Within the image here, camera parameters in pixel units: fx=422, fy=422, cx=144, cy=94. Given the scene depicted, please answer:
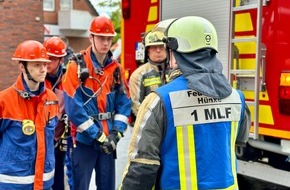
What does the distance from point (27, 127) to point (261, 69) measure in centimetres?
195

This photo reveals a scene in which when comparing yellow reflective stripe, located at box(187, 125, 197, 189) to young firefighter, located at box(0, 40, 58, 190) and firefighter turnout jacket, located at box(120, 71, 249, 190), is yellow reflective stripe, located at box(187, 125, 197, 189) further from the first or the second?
young firefighter, located at box(0, 40, 58, 190)

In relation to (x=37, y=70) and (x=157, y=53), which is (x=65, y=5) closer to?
(x=157, y=53)

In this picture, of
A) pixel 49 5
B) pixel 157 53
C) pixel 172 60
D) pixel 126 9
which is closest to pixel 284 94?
pixel 157 53

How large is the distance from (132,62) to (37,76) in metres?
2.52

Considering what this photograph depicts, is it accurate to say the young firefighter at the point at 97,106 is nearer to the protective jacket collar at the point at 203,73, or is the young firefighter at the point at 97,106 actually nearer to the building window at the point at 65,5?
the protective jacket collar at the point at 203,73

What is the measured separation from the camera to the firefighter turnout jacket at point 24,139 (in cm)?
294

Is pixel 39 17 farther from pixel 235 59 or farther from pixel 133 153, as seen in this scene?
pixel 133 153

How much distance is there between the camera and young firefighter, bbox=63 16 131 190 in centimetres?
355

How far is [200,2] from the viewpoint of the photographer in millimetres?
4219

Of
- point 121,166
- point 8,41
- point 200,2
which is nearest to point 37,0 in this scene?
point 8,41

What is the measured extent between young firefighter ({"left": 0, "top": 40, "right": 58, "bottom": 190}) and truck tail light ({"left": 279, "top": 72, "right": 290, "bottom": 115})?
183 cm

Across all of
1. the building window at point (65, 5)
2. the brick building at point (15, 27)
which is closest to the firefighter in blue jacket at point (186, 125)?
the brick building at point (15, 27)

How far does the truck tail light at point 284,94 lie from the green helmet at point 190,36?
1.58 metres

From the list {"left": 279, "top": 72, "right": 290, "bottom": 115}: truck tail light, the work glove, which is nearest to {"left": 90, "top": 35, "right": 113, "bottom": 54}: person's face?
the work glove
